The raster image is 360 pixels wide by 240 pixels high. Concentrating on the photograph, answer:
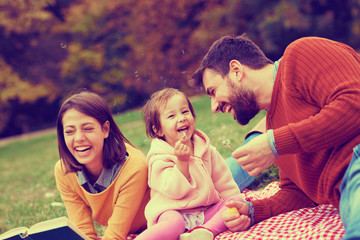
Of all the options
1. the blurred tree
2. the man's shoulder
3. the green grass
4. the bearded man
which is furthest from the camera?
the blurred tree

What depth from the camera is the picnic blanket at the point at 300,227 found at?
2121 millimetres

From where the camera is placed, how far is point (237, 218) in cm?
239

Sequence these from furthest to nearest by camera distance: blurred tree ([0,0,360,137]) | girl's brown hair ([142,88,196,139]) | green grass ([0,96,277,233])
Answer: blurred tree ([0,0,360,137]) < green grass ([0,96,277,233]) < girl's brown hair ([142,88,196,139])

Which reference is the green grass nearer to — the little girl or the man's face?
the little girl

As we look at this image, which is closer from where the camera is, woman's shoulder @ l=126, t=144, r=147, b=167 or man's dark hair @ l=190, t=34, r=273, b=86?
man's dark hair @ l=190, t=34, r=273, b=86

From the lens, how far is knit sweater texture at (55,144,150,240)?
8.70 ft

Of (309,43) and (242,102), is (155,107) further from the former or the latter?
(309,43)

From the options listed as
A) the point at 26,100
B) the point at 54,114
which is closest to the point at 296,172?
the point at 26,100

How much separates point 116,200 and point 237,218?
0.83 meters

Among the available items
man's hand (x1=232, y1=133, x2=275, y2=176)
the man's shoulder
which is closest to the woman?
man's hand (x1=232, y1=133, x2=275, y2=176)

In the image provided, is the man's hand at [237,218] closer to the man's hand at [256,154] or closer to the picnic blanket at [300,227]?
the picnic blanket at [300,227]

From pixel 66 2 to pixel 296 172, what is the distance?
1650 cm

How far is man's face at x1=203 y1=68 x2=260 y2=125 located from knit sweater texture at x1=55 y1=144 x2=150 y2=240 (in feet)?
2.39

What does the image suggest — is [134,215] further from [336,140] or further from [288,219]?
[336,140]
